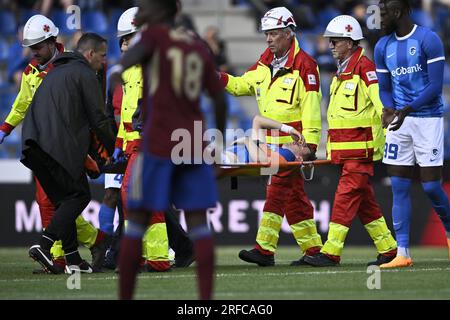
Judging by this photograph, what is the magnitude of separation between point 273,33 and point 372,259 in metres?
2.99

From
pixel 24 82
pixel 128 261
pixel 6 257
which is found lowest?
pixel 6 257

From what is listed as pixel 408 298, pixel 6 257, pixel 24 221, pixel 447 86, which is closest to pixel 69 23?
pixel 24 221

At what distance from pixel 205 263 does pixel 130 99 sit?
3.91 meters

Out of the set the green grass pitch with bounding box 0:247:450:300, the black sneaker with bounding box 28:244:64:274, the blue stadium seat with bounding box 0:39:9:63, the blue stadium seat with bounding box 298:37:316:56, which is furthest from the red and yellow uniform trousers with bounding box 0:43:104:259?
the blue stadium seat with bounding box 298:37:316:56

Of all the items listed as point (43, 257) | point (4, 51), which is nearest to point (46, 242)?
point (43, 257)

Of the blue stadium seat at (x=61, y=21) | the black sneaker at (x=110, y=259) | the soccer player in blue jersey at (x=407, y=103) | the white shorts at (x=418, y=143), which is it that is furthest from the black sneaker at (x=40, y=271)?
the blue stadium seat at (x=61, y=21)

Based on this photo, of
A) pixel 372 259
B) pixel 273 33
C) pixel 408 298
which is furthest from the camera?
pixel 372 259

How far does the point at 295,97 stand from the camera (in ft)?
36.8

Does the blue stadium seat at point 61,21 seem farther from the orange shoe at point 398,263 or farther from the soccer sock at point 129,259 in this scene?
the soccer sock at point 129,259

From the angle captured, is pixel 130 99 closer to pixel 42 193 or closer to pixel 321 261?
pixel 42 193

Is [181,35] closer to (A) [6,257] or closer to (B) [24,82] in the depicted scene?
(B) [24,82]

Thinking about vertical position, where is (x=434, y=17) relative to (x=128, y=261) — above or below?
above

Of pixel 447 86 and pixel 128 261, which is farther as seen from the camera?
pixel 447 86

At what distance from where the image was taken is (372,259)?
12.9 meters
